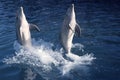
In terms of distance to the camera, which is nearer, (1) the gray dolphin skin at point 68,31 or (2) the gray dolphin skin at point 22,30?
(1) the gray dolphin skin at point 68,31

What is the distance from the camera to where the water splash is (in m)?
13.7

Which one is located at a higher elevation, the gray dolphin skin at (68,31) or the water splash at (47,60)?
the gray dolphin skin at (68,31)

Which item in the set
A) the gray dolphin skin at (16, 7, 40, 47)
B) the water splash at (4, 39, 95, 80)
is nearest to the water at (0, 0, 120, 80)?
the water splash at (4, 39, 95, 80)

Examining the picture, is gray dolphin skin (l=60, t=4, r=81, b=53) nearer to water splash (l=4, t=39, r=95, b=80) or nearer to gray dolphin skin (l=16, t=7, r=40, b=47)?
water splash (l=4, t=39, r=95, b=80)

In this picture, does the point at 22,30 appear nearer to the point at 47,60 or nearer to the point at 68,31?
the point at 47,60

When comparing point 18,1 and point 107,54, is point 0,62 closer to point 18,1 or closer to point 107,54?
point 107,54

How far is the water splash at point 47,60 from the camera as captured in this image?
44.9 ft

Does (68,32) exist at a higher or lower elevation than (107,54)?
higher

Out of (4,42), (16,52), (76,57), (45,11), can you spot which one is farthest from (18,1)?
(76,57)

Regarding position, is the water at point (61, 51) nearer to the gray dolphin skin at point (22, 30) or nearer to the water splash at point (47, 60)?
the water splash at point (47, 60)

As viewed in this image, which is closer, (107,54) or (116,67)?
(116,67)

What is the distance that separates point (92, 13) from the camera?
2319 cm

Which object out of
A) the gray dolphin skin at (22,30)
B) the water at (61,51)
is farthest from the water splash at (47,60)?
the gray dolphin skin at (22,30)

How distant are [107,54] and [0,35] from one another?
7.48 metres
